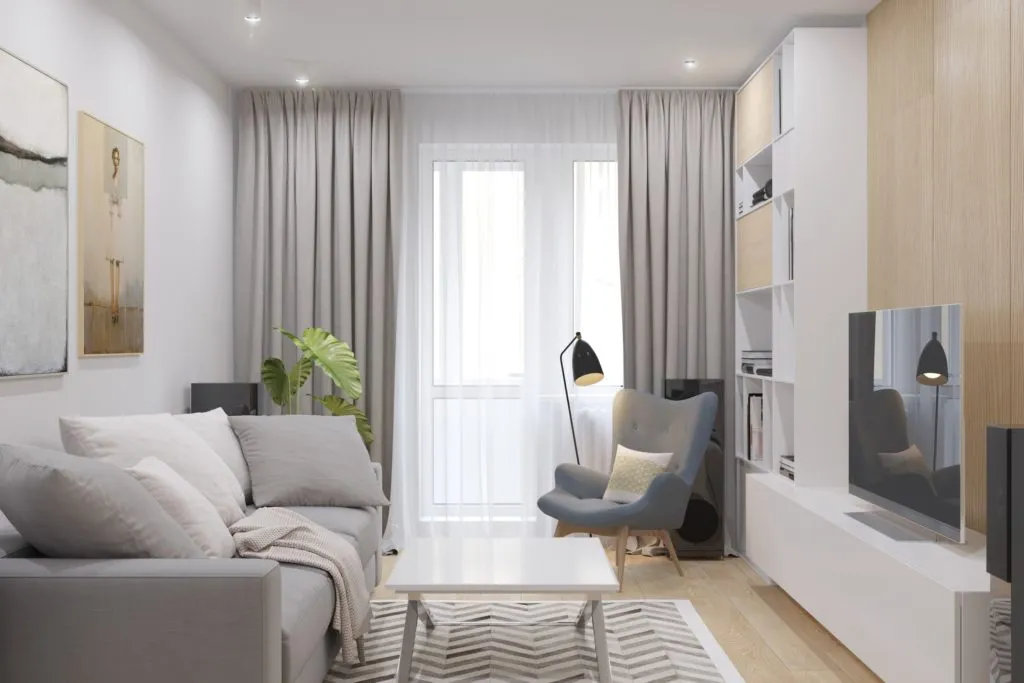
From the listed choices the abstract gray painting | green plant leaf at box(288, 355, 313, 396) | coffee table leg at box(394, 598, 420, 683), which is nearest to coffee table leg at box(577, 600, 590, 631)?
coffee table leg at box(394, 598, 420, 683)

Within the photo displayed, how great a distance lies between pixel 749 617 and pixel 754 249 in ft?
6.39

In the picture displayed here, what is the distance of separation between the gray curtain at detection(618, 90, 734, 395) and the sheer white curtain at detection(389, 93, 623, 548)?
0.19 meters

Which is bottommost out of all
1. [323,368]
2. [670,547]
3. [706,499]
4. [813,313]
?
[670,547]

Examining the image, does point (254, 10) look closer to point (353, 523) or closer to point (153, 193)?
point (153, 193)

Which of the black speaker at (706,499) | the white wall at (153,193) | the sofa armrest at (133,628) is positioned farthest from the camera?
the black speaker at (706,499)

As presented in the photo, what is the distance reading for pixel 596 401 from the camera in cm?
556

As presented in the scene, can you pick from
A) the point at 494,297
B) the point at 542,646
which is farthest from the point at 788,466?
the point at 494,297

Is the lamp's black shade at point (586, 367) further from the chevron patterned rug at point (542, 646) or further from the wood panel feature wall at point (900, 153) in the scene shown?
the wood panel feature wall at point (900, 153)

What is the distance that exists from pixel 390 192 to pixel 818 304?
2.52 m

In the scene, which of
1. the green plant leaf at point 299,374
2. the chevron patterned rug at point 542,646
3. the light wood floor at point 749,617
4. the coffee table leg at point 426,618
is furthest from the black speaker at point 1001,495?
the green plant leaf at point 299,374

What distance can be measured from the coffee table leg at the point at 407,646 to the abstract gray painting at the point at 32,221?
1538mm

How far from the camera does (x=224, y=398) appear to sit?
4.65 metres

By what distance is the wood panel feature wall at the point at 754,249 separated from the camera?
4719 millimetres

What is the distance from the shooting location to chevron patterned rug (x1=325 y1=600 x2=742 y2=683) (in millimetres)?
3363
